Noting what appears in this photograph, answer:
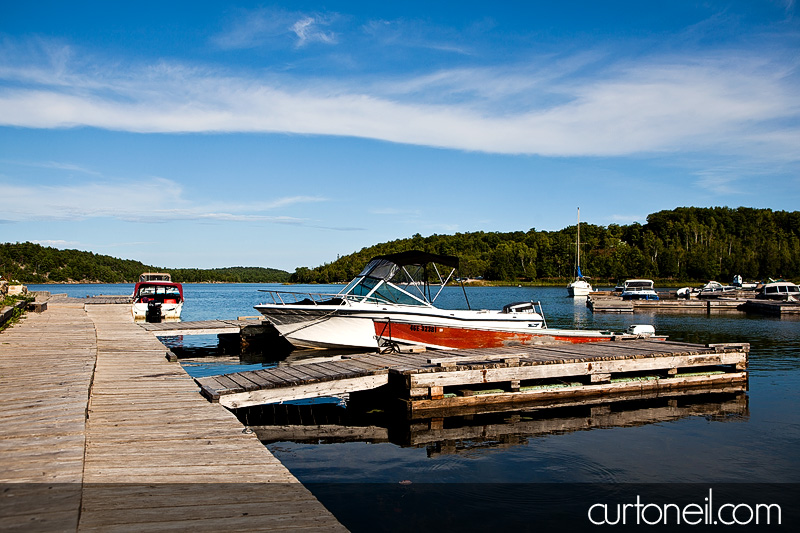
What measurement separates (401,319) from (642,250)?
135 meters

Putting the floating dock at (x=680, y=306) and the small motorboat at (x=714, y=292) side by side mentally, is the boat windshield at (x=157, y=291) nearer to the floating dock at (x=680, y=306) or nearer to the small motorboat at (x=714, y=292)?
the floating dock at (x=680, y=306)

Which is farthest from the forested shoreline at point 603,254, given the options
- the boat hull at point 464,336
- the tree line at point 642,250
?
the boat hull at point 464,336

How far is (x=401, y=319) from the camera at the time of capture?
53.7ft

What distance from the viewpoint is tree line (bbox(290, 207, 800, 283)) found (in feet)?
363

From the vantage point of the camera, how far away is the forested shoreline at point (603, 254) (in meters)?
111

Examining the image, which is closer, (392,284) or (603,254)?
(392,284)

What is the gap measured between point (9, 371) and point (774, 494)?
10.4m

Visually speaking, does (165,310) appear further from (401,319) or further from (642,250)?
(642,250)

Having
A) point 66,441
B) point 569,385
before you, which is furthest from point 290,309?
point 66,441

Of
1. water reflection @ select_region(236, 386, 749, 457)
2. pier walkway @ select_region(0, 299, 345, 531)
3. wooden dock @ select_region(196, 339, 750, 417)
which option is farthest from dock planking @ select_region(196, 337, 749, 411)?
pier walkway @ select_region(0, 299, 345, 531)

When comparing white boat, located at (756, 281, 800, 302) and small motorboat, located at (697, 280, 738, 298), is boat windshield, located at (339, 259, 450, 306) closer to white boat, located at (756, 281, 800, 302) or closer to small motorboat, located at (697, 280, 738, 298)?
white boat, located at (756, 281, 800, 302)

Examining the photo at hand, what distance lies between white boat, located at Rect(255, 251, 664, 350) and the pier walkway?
25.8 ft

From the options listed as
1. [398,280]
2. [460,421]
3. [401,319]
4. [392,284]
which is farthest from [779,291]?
[460,421]

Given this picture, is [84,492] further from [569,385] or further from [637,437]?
[569,385]
